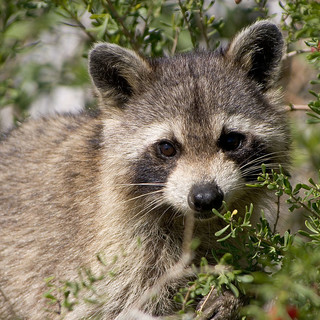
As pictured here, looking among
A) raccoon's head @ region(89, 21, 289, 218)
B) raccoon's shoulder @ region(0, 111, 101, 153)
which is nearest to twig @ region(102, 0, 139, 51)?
raccoon's shoulder @ region(0, 111, 101, 153)

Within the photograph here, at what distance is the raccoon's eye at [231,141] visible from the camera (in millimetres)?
4398

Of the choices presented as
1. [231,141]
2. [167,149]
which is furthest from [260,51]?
[167,149]

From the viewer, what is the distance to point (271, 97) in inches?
190

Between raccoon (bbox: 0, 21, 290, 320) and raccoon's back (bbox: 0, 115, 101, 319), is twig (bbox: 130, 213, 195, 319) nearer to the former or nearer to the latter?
raccoon (bbox: 0, 21, 290, 320)

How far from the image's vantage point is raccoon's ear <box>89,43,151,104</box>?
473 cm

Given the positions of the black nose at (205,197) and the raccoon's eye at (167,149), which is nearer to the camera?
the black nose at (205,197)

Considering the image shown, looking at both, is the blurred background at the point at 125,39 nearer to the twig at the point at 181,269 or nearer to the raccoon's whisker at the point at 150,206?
the twig at the point at 181,269

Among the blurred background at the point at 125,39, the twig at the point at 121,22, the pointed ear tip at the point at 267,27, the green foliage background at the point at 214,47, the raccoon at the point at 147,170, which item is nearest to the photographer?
the green foliage background at the point at 214,47

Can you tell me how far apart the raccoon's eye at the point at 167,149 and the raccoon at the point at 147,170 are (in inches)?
0.4

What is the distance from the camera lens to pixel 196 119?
4.40 m

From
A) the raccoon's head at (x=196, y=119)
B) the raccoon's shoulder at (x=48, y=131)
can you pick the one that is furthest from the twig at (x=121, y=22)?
the raccoon's head at (x=196, y=119)

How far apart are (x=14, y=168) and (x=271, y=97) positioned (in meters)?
2.36

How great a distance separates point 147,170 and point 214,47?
2617 mm

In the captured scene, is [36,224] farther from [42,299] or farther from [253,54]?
[253,54]
